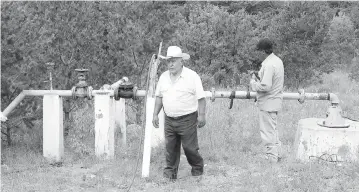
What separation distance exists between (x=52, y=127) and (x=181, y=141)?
2.24 meters

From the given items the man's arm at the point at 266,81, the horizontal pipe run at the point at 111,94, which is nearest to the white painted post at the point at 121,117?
the horizontal pipe run at the point at 111,94

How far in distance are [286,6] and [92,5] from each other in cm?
1648

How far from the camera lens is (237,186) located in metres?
6.76

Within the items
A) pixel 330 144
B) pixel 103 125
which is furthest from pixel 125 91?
pixel 330 144

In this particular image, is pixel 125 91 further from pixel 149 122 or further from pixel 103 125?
pixel 149 122

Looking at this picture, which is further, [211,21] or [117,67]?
[211,21]

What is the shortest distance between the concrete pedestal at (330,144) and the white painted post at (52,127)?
12.6 ft

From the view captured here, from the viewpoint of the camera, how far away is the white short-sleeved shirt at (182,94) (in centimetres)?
676

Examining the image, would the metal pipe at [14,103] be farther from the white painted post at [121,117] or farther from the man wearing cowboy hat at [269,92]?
the man wearing cowboy hat at [269,92]

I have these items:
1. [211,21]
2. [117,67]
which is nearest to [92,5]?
[117,67]

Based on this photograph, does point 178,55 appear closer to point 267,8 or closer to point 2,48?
point 2,48

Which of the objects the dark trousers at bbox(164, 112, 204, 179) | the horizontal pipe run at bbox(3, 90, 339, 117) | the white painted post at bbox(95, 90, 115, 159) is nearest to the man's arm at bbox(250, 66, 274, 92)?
the horizontal pipe run at bbox(3, 90, 339, 117)

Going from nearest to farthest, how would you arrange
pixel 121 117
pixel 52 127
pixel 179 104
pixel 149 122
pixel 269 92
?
pixel 179 104 < pixel 149 122 < pixel 269 92 < pixel 52 127 < pixel 121 117

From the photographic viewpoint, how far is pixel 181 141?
707cm
